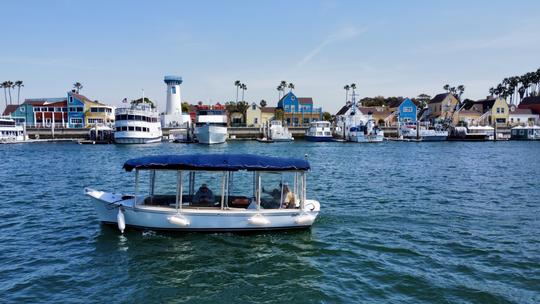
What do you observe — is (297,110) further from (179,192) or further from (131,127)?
(179,192)

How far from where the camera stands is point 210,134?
75688 millimetres

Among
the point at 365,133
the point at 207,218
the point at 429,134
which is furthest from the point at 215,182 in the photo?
the point at 429,134

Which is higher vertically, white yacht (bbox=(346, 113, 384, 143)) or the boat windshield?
white yacht (bbox=(346, 113, 384, 143))

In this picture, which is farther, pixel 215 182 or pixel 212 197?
pixel 212 197

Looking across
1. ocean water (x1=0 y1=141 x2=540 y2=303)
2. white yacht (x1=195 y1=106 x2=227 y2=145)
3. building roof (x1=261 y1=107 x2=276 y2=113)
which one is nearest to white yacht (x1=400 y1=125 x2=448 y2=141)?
building roof (x1=261 y1=107 x2=276 y2=113)

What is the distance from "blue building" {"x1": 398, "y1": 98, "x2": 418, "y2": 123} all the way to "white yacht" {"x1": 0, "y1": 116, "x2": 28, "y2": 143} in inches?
3543

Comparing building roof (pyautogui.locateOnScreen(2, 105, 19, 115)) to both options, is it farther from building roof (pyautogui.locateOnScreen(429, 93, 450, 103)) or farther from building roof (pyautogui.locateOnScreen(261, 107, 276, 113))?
building roof (pyautogui.locateOnScreen(429, 93, 450, 103))

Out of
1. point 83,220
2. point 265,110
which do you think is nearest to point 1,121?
point 265,110

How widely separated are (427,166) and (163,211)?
3309 centimetres

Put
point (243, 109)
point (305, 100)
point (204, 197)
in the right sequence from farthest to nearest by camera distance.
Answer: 1. point (305, 100)
2. point (243, 109)
3. point (204, 197)

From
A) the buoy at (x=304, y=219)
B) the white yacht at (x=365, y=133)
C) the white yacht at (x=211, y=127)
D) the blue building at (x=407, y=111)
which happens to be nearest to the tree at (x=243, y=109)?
the white yacht at (x=211, y=127)

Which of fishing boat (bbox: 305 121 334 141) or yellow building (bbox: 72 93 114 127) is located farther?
yellow building (bbox: 72 93 114 127)

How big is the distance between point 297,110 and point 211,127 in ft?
143

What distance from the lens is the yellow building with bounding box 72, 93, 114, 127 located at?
96.7 m
